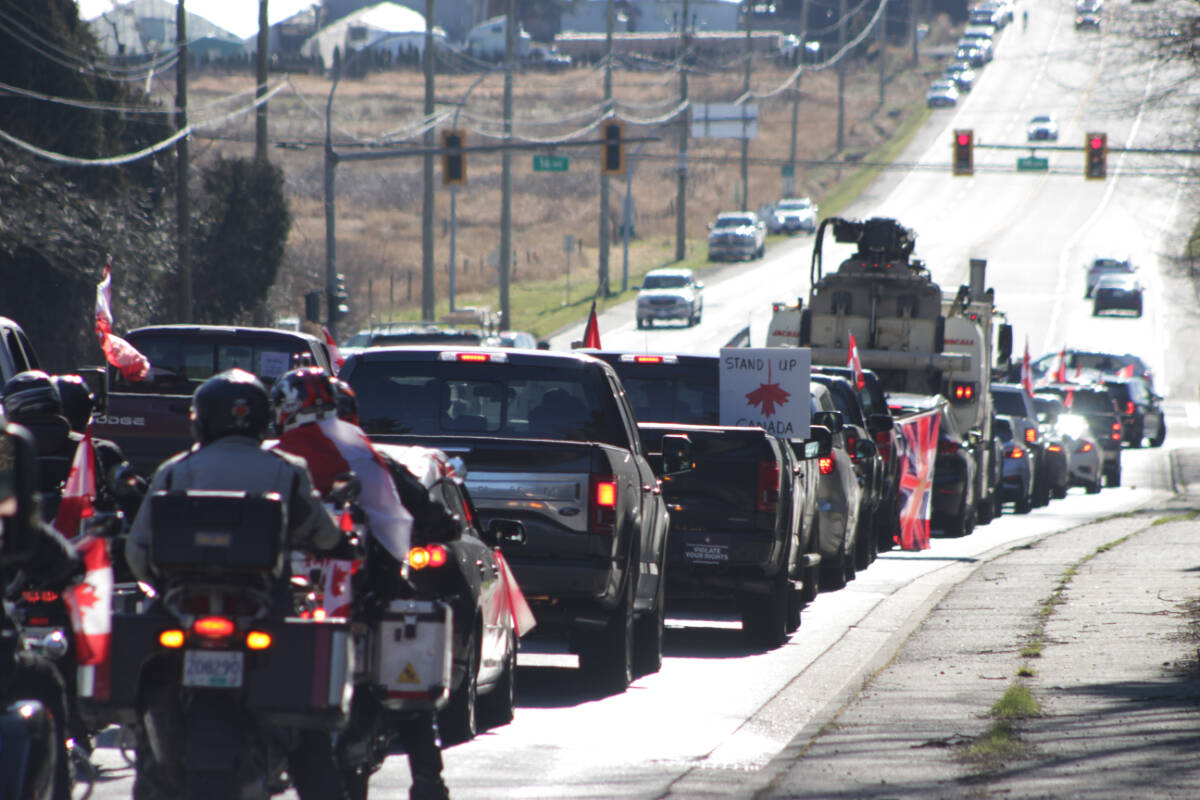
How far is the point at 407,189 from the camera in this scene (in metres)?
103

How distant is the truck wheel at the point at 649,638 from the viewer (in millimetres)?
12352

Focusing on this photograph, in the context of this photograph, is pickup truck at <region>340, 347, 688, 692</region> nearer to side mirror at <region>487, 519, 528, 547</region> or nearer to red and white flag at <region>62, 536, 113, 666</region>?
side mirror at <region>487, 519, 528, 547</region>

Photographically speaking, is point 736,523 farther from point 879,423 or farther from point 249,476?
point 249,476

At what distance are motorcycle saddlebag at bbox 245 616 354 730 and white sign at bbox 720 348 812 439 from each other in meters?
9.41

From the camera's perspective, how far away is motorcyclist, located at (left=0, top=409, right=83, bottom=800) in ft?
16.7

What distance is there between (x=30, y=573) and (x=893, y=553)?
18.7 m

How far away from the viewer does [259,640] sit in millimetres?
6016

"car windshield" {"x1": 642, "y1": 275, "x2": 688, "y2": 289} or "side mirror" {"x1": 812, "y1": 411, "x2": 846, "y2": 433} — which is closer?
"side mirror" {"x1": 812, "y1": 411, "x2": 846, "y2": 433}

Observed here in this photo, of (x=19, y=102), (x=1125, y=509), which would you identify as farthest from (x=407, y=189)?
(x=1125, y=509)

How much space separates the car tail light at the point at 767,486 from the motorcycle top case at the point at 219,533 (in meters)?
7.86

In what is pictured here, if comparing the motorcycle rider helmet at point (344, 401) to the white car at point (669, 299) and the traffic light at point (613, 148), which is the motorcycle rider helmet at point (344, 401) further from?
the white car at point (669, 299)

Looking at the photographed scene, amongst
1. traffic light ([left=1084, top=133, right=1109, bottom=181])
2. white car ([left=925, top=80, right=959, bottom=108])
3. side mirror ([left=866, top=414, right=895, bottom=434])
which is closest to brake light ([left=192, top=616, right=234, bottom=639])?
side mirror ([left=866, top=414, right=895, bottom=434])

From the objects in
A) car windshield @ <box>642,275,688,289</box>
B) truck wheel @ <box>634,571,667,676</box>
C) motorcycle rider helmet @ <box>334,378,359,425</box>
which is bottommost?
truck wheel @ <box>634,571,667,676</box>

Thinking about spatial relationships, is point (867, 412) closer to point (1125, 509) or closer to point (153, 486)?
point (1125, 509)
